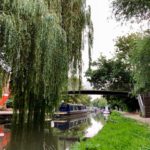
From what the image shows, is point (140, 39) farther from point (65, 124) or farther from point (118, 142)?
point (65, 124)

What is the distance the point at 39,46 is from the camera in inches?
427

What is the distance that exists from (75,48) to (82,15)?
5.20 feet

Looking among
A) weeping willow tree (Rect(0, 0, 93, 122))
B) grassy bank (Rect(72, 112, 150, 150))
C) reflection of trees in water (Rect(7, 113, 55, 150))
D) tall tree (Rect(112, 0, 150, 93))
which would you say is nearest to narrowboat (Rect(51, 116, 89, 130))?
reflection of trees in water (Rect(7, 113, 55, 150))

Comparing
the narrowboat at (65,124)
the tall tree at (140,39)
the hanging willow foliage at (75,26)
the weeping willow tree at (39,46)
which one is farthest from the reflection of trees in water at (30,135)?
the narrowboat at (65,124)

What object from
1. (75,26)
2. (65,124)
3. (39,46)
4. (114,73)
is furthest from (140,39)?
(114,73)

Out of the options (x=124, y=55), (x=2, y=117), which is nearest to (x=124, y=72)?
(x=124, y=55)

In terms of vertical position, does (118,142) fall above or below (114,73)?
below

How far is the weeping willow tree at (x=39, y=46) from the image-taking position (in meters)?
9.90

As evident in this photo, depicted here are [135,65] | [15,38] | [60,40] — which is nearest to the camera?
[15,38]

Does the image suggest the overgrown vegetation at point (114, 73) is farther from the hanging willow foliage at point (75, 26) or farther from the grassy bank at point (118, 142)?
the grassy bank at point (118, 142)

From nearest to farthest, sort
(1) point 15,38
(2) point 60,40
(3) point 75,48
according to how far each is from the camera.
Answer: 1. (1) point 15,38
2. (2) point 60,40
3. (3) point 75,48

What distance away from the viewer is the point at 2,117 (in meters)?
22.4

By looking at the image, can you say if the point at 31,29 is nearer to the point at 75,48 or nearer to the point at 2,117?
the point at 75,48

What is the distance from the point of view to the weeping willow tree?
9.90 metres
